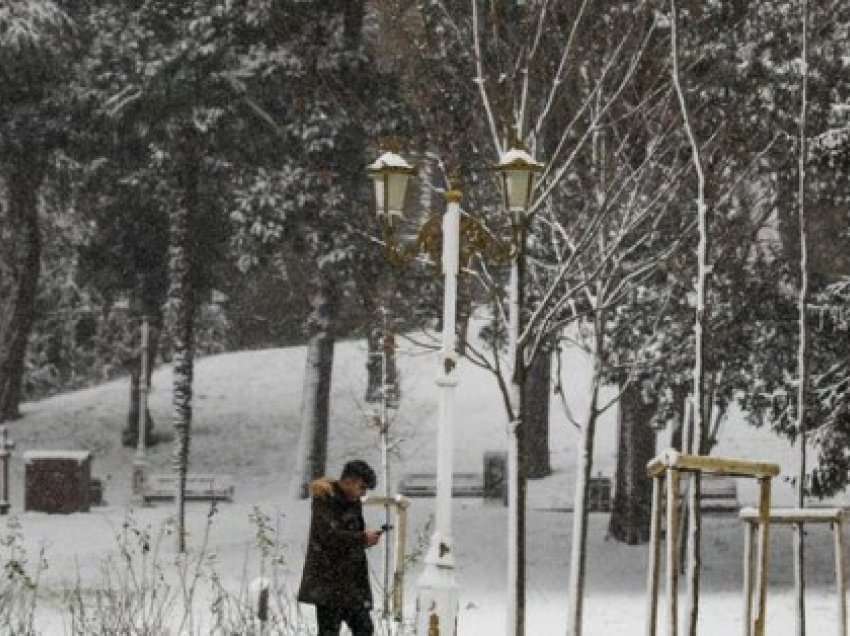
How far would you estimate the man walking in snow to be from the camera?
10.3m

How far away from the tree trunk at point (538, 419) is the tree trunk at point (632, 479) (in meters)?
5.53

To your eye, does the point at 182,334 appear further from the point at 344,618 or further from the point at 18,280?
the point at 344,618

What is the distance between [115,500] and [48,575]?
307 inches

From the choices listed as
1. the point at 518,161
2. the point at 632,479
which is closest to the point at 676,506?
the point at 518,161

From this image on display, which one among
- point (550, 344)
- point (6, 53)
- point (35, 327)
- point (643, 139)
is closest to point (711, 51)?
point (643, 139)

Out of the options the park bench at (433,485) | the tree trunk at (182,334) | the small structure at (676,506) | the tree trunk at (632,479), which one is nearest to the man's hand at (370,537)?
the small structure at (676,506)

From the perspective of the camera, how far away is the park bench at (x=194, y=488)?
28406mm

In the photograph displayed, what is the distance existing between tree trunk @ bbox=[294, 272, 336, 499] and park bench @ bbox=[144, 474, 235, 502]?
1675 mm

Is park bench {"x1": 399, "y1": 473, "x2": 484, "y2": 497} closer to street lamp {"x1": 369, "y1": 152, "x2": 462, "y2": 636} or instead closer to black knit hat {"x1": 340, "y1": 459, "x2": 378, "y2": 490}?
street lamp {"x1": 369, "y1": 152, "x2": 462, "y2": 636}

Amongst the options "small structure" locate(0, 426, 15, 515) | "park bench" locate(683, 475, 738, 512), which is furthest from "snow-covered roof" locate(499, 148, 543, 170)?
"small structure" locate(0, 426, 15, 515)

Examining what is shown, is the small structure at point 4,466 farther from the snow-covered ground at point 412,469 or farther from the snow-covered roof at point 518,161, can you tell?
the snow-covered roof at point 518,161

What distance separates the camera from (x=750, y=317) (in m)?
20.2

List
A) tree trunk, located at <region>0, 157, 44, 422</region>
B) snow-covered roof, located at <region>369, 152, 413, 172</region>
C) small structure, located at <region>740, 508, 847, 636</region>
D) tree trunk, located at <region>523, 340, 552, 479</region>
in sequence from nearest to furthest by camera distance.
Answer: small structure, located at <region>740, 508, 847, 636</region> < snow-covered roof, located at <region>369, 152, 413, 172</region> < tree trunk, located at <region>523, 340, 552, 479</region> < tree trunk, located at <region>0, 157, 44, 422</region>

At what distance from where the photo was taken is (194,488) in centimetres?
2889
